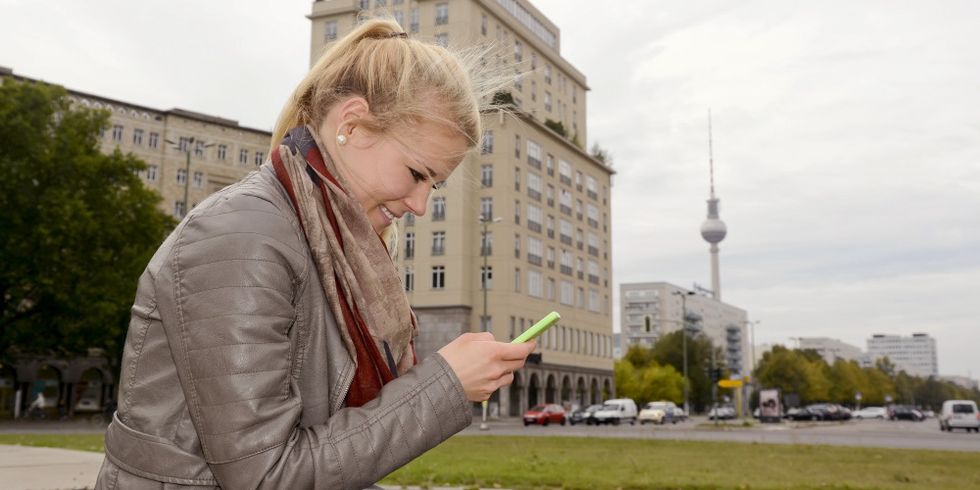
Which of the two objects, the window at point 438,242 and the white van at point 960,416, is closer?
the white van at point 960,416

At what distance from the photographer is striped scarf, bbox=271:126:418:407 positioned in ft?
6.15

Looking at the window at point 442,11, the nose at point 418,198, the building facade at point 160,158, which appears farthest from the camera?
the window at point 442,11

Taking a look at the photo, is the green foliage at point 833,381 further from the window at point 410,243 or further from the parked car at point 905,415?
the window at point 410,243

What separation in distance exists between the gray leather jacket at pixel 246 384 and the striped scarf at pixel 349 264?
5cm

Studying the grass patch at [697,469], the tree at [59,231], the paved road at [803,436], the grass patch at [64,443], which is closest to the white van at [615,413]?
the paved road at [803,436]

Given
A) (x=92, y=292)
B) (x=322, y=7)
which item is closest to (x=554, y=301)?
(x=322, y=7)

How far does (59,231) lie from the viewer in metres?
30.9

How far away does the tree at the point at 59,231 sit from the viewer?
30703 millimetres

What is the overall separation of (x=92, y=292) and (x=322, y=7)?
38.0 metres

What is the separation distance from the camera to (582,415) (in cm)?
5034

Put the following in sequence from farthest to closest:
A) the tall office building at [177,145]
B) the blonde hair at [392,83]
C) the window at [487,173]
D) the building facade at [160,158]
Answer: the tall office building at [177,145] < the window at [487,173] < the building facade at [160,158] < the blonde hair at [392,83]

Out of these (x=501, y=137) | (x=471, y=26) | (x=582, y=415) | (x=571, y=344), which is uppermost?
(x=471, y=26)

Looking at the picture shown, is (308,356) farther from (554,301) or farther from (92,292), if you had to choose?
(554,301)

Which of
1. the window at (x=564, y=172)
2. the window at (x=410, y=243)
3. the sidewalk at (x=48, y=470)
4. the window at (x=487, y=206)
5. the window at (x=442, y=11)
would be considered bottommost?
the sidewalk at (x=48, y=470)
